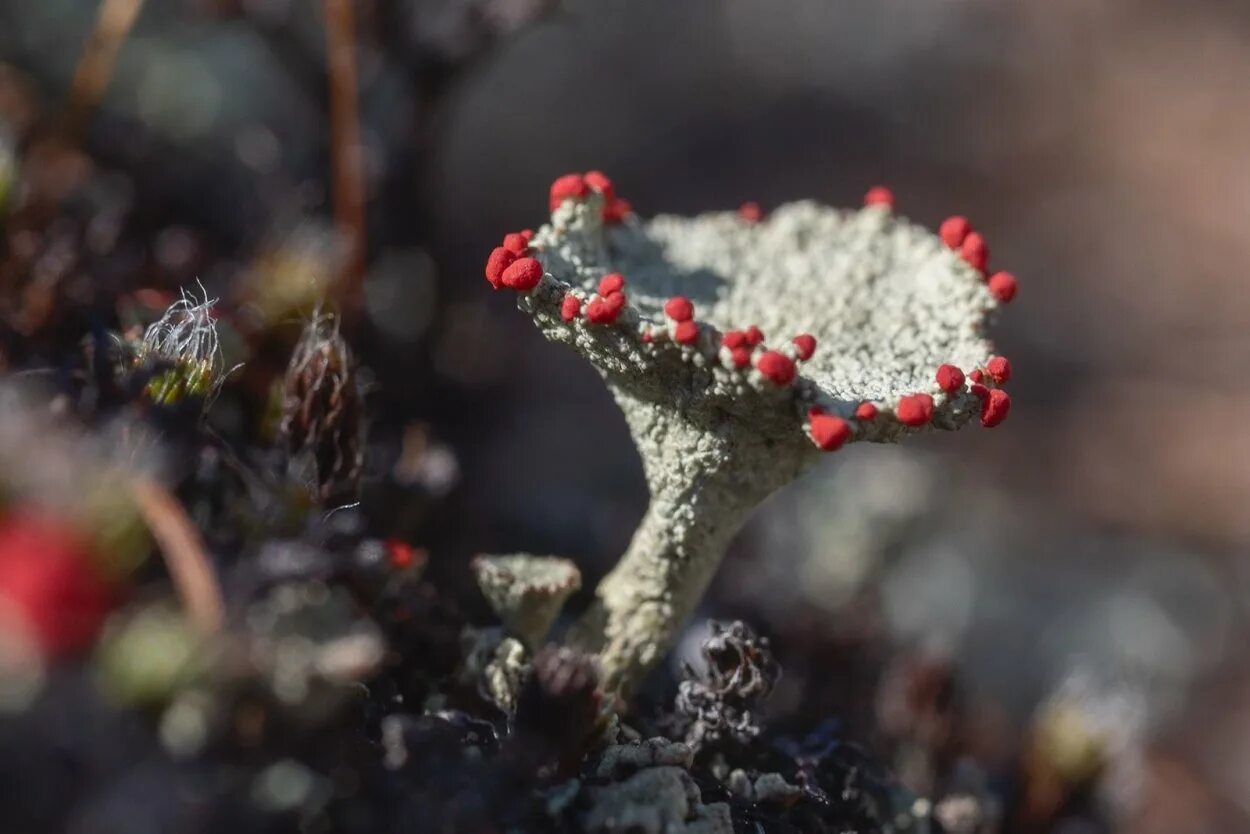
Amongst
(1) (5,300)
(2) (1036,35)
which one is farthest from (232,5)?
(2) (1036,35)

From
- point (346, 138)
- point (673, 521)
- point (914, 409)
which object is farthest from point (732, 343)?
point (346, 138)

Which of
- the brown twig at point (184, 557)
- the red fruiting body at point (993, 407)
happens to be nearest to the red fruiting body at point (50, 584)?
the brown twig at point (184, 557)

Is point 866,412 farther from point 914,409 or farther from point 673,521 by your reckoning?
point 673,521

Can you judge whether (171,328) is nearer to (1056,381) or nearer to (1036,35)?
(1056,381)

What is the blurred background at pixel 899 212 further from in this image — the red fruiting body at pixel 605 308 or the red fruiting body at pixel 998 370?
the red fruiting body at pixel 998 370

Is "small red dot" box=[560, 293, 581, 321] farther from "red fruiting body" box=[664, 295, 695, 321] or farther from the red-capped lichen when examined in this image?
the red-capped lichen
